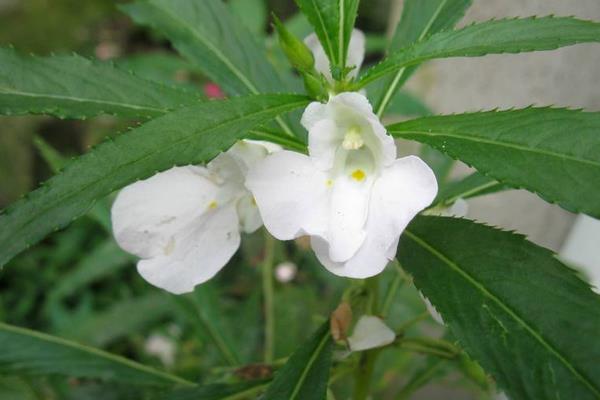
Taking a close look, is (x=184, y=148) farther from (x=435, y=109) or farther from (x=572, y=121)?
(x=435, y=109)

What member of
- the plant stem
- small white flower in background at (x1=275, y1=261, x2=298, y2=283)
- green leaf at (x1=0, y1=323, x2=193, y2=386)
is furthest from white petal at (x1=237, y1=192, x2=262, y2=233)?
small white flower in background at (x1=275, y1=261, x2=298, y2=283)

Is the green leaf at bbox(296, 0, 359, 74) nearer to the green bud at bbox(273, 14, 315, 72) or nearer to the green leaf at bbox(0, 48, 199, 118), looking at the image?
the green bud at bbox(273, 14, 315, 72)

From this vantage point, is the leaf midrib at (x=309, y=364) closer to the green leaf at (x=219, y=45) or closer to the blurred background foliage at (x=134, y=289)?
the blurred background foliage at (x=134, y=289)

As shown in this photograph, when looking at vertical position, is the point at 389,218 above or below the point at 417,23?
below

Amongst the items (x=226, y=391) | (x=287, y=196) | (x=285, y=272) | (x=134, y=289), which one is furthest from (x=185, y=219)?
(x=134, y=289)

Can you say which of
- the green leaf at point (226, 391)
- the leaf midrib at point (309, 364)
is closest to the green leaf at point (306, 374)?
the leaf midrib at point (309, 364)

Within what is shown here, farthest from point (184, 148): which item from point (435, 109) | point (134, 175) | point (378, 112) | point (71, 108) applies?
point (435, 109)

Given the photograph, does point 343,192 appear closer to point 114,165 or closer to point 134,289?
point 114,165
